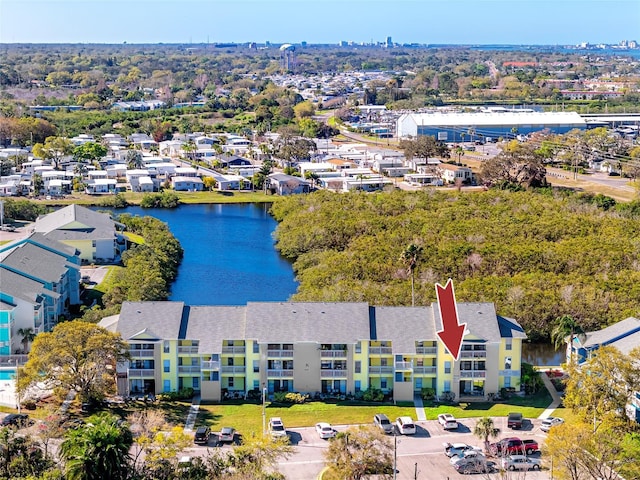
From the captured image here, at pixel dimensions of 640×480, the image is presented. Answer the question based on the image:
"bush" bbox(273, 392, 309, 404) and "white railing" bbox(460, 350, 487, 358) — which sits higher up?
"white railing" bbox(460, 350, 487, 358)

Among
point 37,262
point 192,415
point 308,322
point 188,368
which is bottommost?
point 192,415

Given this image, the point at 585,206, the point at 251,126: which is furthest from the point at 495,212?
the point at 251,126

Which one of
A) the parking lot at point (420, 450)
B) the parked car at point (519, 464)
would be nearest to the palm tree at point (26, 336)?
the parking lot at point (420, 450)

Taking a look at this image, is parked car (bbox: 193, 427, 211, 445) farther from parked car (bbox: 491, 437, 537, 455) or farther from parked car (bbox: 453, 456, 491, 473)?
parked car (bbox: 491, 437, 537, 455)

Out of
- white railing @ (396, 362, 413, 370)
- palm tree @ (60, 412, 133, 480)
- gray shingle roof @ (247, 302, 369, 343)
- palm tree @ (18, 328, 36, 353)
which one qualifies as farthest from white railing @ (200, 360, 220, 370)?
palm tree @ (18, 328, 36, 353)

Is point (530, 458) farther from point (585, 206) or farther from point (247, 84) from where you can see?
point (247, 84)

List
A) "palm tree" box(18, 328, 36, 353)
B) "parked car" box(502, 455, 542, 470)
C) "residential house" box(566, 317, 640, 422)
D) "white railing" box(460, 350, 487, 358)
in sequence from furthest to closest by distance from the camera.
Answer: "palm tree" box(18, 328, 36, 353) → "residential house" box(566, 317, 640, 422) → "white railing" box(460, 350, 487, 358) → "parked car" box(502, 455, 542, 470)

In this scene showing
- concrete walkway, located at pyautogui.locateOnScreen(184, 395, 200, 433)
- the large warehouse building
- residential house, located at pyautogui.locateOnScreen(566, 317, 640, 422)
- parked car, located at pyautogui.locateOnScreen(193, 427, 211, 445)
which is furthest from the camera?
the large warehouse building

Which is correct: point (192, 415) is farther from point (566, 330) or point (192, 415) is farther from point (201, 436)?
point (566, 330)

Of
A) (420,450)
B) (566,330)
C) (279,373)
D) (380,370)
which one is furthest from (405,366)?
(566,330)
